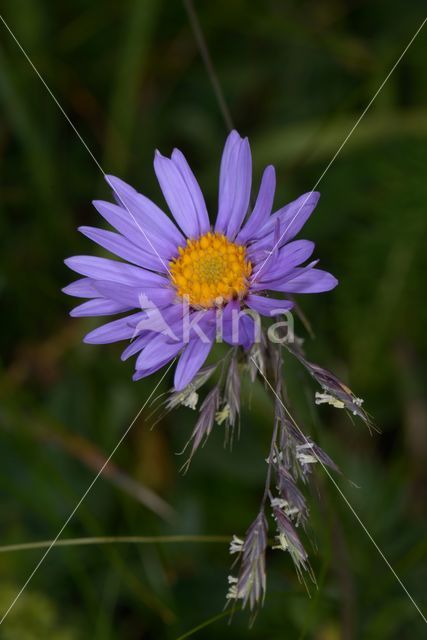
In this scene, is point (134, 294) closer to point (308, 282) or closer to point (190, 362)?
point (190, 362)

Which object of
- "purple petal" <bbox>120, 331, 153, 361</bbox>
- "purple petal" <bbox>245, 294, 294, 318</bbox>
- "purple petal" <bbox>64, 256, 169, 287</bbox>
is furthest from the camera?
"purple petal" <bbox>64, 256, 169, 287</bbox>

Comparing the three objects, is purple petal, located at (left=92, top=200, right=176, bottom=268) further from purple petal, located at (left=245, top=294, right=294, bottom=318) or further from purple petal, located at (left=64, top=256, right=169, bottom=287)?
purple petal, located at (left=245, top=294, right=294, bottom=318)

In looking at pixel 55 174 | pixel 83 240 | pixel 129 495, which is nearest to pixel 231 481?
pixel 129 495

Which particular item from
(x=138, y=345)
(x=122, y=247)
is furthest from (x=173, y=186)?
(x=138, y=345)

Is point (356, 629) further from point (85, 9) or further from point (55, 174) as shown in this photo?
point (85, 9)

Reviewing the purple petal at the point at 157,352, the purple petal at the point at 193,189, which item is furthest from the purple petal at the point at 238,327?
the purple petal at the point at 193,189

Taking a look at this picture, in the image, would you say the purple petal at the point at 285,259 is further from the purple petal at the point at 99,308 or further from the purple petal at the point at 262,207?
the purple petal at the point at 99,308

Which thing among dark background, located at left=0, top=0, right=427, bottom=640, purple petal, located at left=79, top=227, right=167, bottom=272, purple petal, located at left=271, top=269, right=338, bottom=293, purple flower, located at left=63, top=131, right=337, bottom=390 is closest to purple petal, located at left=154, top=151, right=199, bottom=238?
purple flower, located at left=63, top=131, right=337, bottom=390
